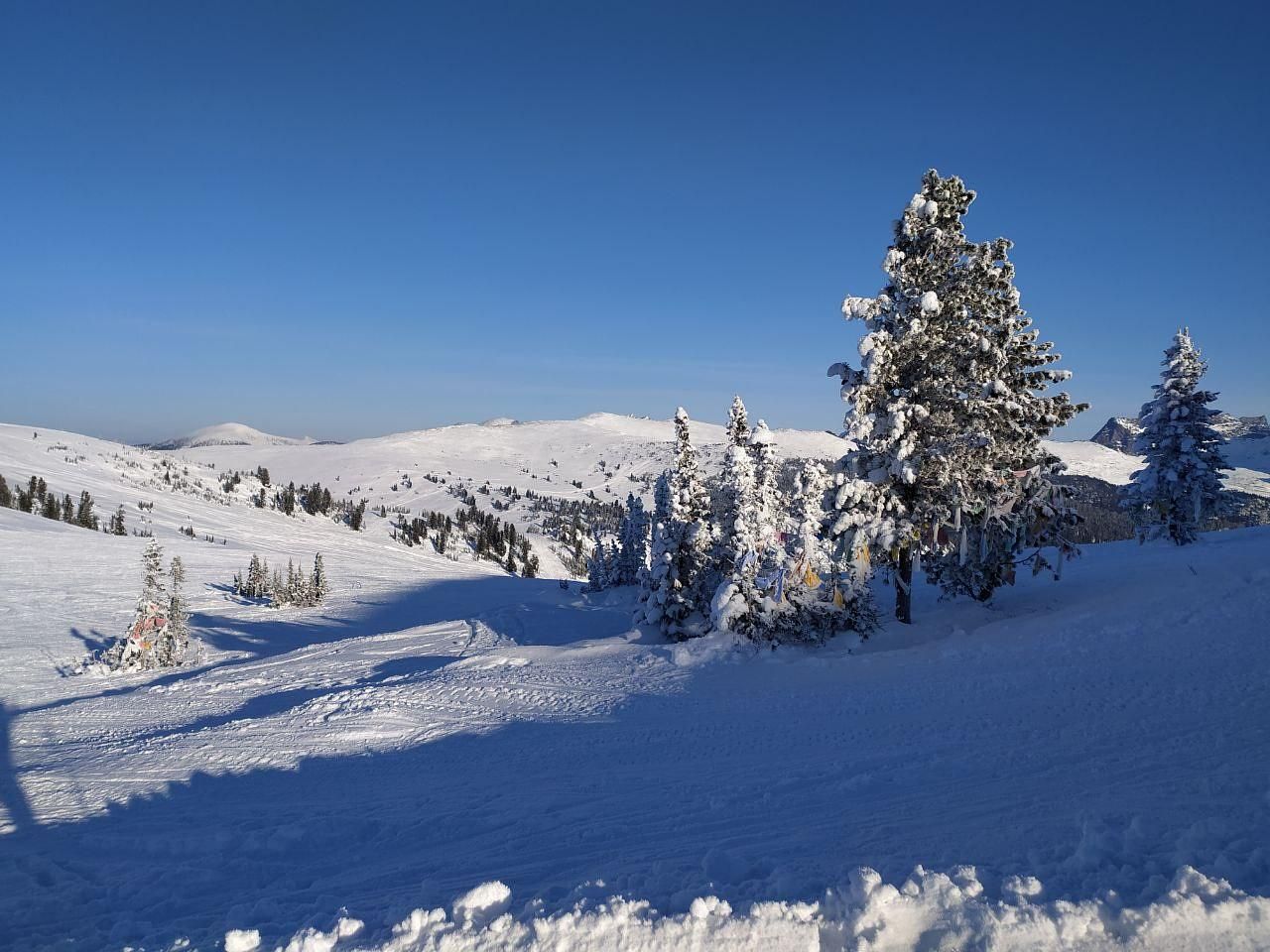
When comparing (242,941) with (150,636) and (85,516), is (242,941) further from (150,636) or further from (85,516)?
(85,516)

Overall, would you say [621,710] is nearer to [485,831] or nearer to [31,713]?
[485,831]

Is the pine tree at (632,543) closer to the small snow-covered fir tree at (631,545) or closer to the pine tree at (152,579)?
the small snow-covered fir tree at (631,545)

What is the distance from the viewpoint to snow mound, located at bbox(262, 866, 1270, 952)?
3.98 meters

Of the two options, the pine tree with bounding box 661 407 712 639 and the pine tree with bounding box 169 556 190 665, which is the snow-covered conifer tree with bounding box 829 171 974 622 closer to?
the pine tree with bounding box 661 407 712 639

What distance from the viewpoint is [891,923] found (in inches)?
166

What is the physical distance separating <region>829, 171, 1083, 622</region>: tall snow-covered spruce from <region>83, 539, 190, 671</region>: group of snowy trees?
2663cm

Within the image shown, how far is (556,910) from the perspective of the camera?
4664 mm

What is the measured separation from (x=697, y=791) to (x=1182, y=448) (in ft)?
103

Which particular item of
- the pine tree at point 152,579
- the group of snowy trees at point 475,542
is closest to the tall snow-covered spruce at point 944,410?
the pine tree at point 152,579

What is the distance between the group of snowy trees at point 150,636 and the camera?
25.2 metres

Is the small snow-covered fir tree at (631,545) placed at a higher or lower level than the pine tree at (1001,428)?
lower

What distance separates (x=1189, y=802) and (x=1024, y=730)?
10.7 feet

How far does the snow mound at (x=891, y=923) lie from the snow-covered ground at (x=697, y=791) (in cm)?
2

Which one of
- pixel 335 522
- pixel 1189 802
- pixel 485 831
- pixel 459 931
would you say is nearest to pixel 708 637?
pixel 485 831
